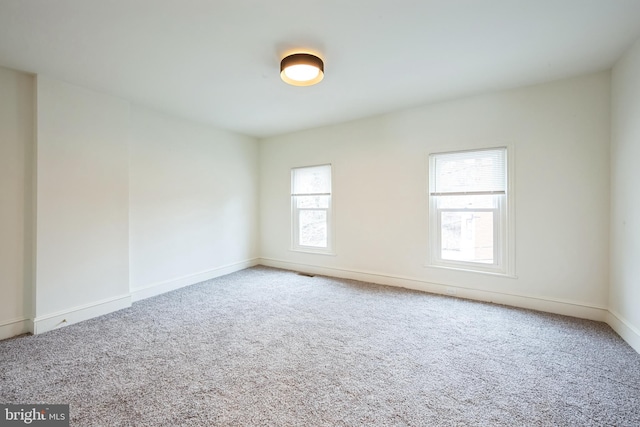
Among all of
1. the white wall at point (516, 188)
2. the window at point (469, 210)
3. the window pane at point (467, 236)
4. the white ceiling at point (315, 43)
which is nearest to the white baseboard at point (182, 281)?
the white wall at point (516, 188)

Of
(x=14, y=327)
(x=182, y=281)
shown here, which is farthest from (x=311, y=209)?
(x=14, y=327)

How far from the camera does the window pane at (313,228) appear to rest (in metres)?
4.51

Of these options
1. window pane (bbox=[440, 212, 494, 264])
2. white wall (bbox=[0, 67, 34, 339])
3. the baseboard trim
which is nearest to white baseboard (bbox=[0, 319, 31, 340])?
white wall (bbox=[0, 67, 34, 339])

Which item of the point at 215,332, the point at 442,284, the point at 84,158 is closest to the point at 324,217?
the point at 442,284

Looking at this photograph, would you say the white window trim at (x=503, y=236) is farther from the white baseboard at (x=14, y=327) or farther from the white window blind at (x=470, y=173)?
the white baseboard at (x=14, y=327)

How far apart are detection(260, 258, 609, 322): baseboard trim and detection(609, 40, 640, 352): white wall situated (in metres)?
0.23

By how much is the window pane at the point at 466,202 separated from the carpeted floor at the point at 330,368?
46.9 inches

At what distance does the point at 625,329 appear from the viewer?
2246 mm

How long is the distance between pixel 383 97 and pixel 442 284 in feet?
8.18

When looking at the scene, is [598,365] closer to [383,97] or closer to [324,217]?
[383,97]

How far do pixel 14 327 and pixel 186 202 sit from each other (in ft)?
6.89

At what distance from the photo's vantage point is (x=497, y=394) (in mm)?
1644

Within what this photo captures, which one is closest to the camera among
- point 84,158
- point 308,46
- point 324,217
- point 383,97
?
point 308,46

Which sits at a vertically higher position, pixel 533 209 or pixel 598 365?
pixel 533 209
